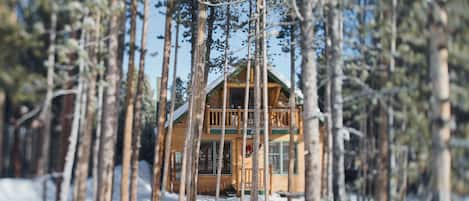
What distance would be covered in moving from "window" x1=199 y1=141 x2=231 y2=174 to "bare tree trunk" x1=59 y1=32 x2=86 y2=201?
7596 mm

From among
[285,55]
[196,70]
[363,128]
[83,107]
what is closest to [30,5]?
[83,107]

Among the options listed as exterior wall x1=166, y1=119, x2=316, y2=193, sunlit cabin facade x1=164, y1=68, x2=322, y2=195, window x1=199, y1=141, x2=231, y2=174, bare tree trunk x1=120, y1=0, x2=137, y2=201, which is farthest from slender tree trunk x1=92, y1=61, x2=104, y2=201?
window x1=199, y1=141, x2=231, y2=174

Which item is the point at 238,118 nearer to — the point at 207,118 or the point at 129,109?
the point at 207,118

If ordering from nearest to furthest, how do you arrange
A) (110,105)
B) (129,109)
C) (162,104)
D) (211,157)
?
(110,105), (129,109), (162,104), (211,157)

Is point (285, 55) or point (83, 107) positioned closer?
point (83, 107)

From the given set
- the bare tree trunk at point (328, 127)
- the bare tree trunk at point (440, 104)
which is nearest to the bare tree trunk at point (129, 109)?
the bare tree trunk at point (328, 127)

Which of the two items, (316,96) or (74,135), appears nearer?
(74,135)

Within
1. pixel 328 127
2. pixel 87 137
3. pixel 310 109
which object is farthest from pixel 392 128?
pixel 87 137

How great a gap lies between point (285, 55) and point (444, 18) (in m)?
5.49

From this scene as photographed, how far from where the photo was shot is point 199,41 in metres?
6.45

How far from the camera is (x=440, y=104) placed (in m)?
2.76

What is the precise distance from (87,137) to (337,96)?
2.24 m

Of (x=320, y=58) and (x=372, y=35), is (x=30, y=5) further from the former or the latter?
(x=320, y=58)

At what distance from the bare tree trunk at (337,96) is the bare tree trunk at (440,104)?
1086 mm
